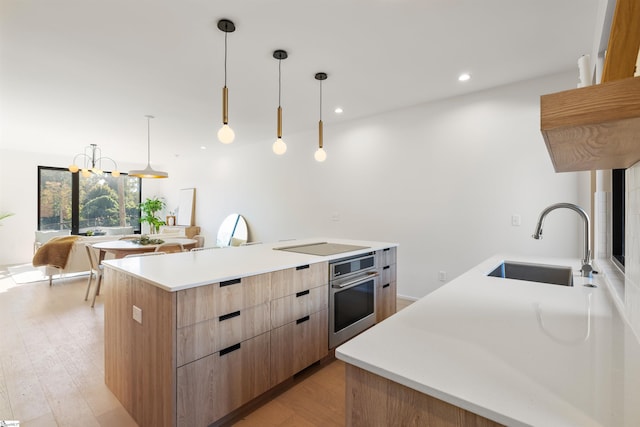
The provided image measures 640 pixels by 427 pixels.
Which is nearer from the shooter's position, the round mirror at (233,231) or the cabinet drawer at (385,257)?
the cabinet drawer at (385,257)

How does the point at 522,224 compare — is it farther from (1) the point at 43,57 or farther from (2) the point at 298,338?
(1) the point at 43,57

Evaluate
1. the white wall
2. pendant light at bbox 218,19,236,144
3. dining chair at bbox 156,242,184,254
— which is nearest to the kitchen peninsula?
pendant light at bbox 218,19,236,144

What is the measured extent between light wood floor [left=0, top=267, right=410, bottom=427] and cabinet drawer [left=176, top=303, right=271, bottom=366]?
1.69ft

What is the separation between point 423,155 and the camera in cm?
381

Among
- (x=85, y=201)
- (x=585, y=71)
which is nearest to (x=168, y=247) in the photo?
(x=585, y=71)

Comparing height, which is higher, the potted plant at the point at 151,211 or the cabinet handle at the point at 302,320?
the potted plant at the point at 151,211

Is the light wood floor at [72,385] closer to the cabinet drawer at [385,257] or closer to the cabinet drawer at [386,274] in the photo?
the cabinet drawer at [386,274]

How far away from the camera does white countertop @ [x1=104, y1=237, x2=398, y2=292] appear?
152cm

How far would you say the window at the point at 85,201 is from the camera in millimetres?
6906

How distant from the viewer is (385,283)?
2.96 meters

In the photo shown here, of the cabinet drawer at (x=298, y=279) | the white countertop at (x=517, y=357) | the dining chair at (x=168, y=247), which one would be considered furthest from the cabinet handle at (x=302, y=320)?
the dining chair at (x=168, y=247)

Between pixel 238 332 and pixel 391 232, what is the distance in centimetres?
284

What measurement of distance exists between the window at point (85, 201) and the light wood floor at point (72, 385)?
439 centimetres

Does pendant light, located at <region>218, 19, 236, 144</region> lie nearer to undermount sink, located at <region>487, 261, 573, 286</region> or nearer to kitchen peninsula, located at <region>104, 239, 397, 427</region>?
kitchen peninsula, located at <region>104, 239, 397, 427</region>
